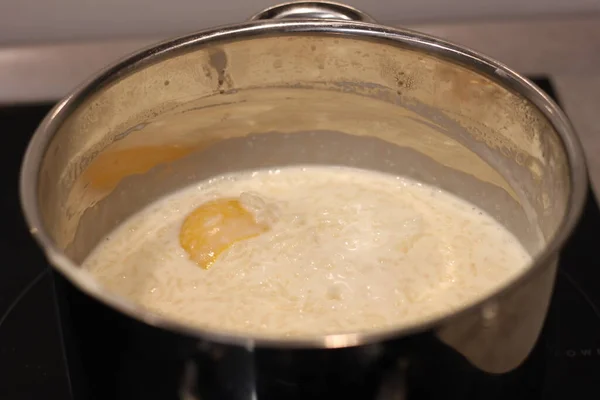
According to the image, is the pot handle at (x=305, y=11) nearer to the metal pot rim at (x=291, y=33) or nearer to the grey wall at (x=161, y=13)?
the metal pot rim at (x=291, y=33)

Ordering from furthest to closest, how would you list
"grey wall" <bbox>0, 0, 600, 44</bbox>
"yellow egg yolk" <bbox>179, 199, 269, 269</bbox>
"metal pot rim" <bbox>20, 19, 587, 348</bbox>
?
"grey wall" <bbox>0, 0, 600, 44</bbox> < "yellow egg yolk" <bbox>179, 199, 269, 269</bbox> < "metal pot rim" <bbox>20, 19, 587, 348</bbox>

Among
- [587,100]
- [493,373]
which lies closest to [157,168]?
[493,373]

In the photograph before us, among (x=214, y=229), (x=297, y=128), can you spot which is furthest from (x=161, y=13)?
(x=214, y=229)

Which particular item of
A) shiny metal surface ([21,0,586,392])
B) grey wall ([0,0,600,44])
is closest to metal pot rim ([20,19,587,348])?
shiny metal surface ([21,0,586,392])

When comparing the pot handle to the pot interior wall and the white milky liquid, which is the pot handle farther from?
the white milky liquid

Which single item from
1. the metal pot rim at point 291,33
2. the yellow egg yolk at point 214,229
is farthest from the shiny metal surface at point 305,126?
the yellow egg yolk at point 214,229

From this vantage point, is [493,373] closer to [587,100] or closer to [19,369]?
[19,369]

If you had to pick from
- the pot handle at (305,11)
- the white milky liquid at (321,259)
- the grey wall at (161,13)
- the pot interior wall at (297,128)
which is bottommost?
the white milky liquid at (321,259)

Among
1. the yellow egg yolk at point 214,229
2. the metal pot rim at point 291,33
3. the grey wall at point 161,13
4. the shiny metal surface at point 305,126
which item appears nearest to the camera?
the metal pot rim at point 291,33
